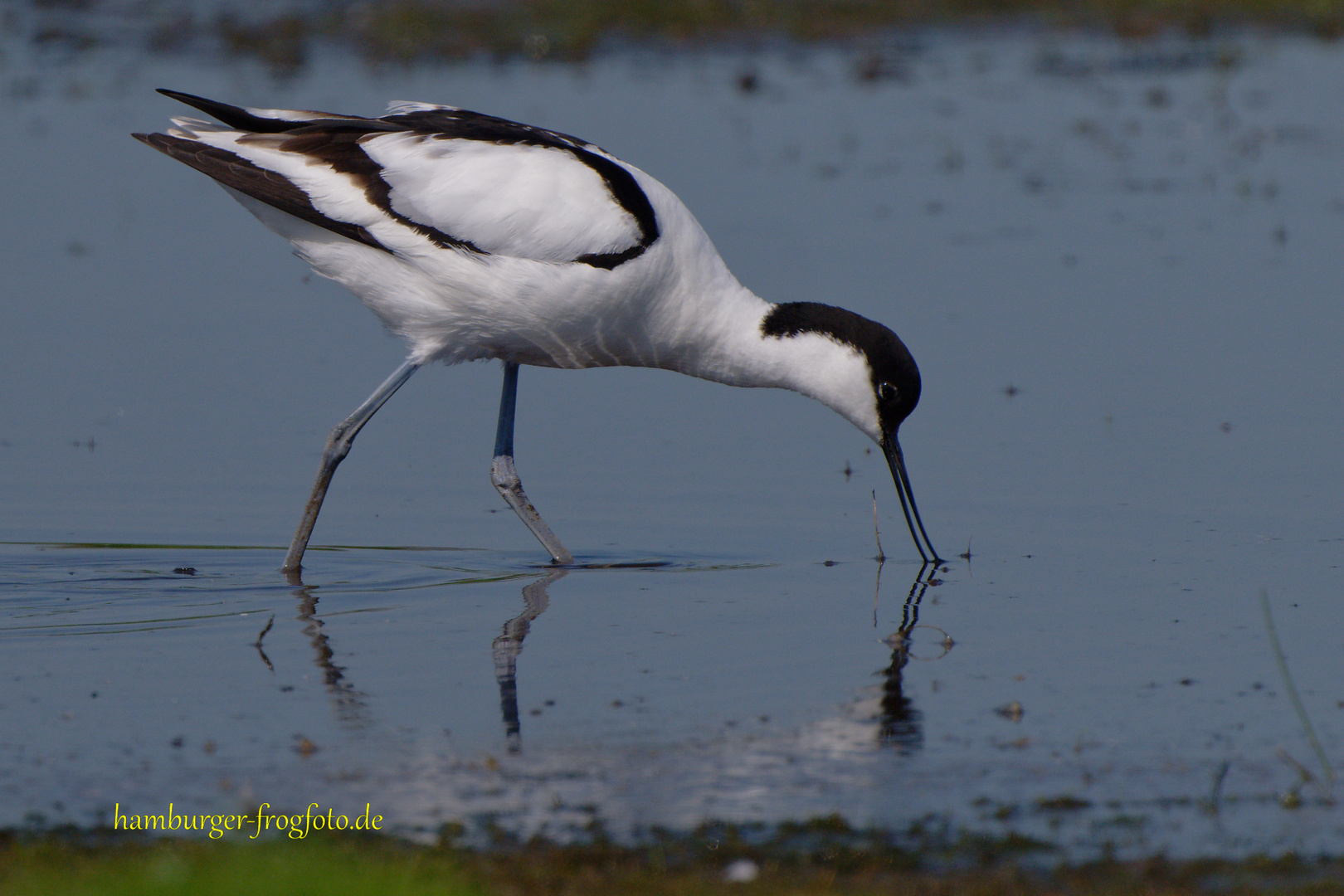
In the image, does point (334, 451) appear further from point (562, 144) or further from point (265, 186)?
point (562, 144)

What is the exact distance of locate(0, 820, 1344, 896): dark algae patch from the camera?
4031 mm

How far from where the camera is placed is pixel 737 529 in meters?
7.29

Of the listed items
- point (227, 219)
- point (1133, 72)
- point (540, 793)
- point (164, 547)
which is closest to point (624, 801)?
point (540, 793)

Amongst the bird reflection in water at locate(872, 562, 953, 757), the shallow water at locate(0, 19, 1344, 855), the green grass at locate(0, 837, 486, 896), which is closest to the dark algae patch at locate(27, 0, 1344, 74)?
the shallow water at locate(0, 19, 1344, 855)

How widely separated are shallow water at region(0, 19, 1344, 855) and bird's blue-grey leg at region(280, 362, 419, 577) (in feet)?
0.31

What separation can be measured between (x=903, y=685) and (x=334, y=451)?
2.72m

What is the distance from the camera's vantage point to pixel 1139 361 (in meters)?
9.29

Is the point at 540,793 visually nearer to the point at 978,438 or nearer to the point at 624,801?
the point at 624,801

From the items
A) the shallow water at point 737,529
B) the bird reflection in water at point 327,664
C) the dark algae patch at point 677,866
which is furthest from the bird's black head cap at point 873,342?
the dark algae patch at point 677,866

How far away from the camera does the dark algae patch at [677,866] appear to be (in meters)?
4.03

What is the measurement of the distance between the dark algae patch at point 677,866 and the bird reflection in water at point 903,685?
72 cm

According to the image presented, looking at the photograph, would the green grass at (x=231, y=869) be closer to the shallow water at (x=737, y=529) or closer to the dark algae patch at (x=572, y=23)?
the shallow water at (x=737, y=529)

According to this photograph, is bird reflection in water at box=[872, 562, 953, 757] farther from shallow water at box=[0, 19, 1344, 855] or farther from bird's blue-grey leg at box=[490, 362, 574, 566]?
bird's blue-grey leg at box=[490, 362, 574, 566]

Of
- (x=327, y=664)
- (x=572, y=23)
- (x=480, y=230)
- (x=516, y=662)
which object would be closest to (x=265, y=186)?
(x=480, y=230)
